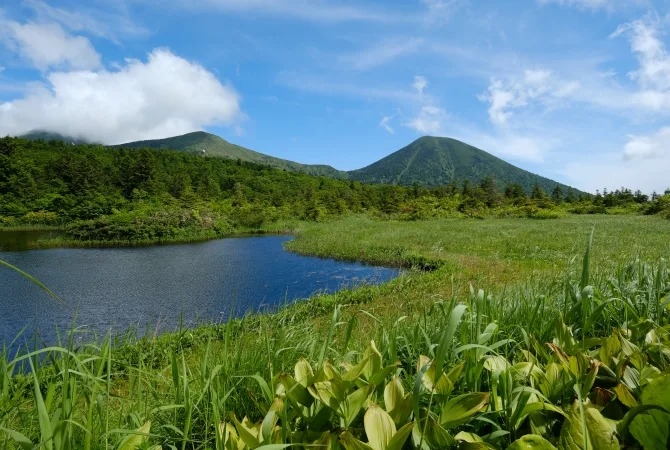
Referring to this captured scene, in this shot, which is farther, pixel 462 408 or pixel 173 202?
pixel 173 202

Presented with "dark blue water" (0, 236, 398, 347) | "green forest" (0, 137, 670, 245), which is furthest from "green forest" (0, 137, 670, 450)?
"green forest" (0, 137, 670, 245)

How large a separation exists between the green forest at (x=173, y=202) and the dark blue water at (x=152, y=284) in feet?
29.9

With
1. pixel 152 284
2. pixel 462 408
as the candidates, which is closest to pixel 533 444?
pixel 462 408

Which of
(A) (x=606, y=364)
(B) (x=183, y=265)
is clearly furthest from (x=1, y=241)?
(A) (x=606, y=364)

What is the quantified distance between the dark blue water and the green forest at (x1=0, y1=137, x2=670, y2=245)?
9125mm

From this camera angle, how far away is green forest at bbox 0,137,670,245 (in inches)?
1293

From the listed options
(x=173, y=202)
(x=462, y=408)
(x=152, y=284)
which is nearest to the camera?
(x=462, y=408)

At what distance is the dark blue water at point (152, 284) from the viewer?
1005 centimetres

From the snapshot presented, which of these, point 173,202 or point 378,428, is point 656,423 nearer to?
point 378,428

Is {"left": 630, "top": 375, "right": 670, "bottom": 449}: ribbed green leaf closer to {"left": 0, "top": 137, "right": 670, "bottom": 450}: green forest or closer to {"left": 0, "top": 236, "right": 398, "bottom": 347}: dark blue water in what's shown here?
{"left": 0, "top": 137, "right": 670, "bottom": 450}: green forest

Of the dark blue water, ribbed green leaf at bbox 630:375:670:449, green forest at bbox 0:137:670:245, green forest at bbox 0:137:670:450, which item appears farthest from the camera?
green forest at bbox 0:137:670:245

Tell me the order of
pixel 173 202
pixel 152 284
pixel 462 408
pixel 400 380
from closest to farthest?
1. pixel 462 408
2. pixel 400 380
3. pixel 152 284
4. pixel 173 202

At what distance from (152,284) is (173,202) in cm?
3509

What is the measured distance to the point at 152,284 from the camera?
47.6 feet
